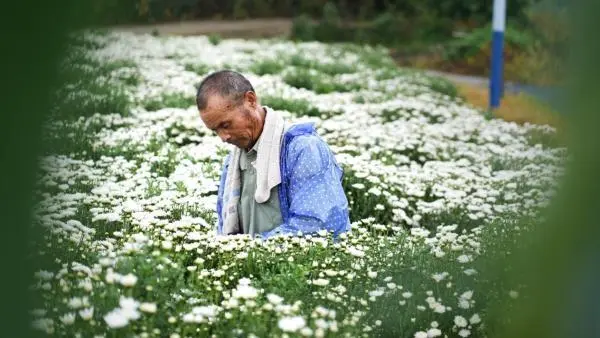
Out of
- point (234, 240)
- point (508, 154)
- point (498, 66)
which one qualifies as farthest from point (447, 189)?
point (498, 66)

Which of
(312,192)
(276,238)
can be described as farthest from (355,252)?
(312,192)

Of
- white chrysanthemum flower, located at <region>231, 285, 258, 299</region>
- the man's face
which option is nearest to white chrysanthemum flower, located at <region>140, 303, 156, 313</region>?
white chrysanthemum flower, located at <region>231, 285, 258, 299</region>

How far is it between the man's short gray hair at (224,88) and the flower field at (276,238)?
2.32 ft

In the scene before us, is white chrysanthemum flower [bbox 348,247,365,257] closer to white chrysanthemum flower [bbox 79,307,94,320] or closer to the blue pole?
white chrysanthemum flower [bbox 79,307,94,320]

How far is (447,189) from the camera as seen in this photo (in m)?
7.19

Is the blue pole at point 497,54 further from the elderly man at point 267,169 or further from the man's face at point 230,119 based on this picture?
the man's face at point 230,119

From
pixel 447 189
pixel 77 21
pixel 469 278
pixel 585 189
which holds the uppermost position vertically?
pixel 77 21

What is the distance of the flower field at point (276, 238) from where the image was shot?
8.14 ft

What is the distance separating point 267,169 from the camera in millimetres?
5191

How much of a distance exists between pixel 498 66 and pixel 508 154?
179 inches

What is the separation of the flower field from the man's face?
527mm

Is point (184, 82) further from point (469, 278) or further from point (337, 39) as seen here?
point (337, 39)

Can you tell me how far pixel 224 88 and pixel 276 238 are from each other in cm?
96

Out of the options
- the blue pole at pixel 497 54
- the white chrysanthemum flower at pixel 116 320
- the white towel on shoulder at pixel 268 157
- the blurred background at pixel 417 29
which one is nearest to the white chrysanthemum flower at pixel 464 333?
the white chrysanthemum flower at pixel 116 320
